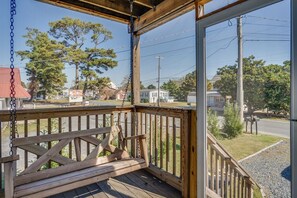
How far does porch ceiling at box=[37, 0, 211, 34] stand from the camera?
2.48 metres

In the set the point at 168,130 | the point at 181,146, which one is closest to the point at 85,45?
the point at 168,130

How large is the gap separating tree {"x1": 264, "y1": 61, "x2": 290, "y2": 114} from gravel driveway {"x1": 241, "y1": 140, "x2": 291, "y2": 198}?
276 millimetres

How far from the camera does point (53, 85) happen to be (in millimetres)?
4359

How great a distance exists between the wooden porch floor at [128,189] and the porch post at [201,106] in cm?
42

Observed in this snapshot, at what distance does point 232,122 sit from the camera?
6.21 feet

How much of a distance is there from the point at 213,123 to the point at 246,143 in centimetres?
36

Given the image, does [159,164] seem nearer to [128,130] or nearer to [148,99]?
[128,130]

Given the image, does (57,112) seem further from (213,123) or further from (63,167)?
(213,123)

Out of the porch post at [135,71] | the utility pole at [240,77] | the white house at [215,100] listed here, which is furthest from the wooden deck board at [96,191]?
the utility pole at [240,77]

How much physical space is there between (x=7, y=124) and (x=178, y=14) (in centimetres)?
248

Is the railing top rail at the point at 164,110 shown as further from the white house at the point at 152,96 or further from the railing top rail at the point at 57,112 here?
the railing top rail at the point at 57,112

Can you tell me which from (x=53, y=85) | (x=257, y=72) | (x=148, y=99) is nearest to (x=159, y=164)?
(x=148, y=99)

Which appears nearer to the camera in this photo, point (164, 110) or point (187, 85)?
point (187, 85)

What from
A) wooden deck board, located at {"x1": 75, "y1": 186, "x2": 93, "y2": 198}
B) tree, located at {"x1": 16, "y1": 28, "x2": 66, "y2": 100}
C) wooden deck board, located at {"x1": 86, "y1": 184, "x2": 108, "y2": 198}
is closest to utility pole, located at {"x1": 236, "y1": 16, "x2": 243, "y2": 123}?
wooden deck board, located at {"x1": 86, "y1": 184, "x2": 108, "y2": 198}
